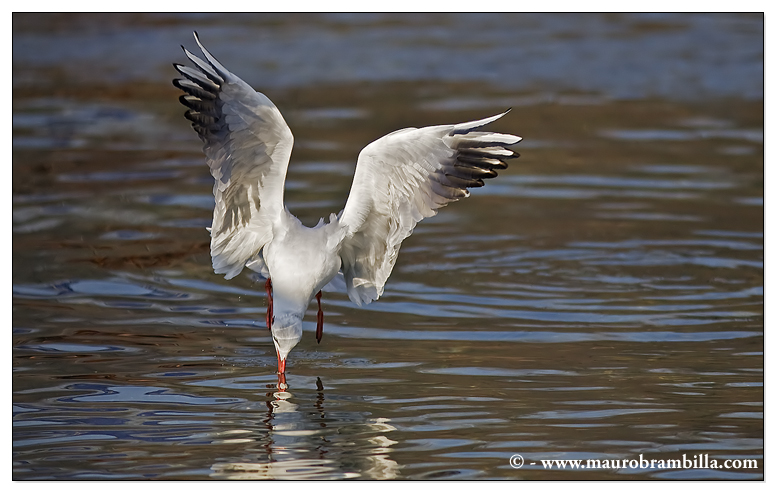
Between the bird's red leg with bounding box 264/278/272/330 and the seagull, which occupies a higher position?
the seagull

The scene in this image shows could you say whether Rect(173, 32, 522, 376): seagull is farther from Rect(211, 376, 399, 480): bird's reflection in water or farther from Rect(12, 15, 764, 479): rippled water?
Rect(12, 15, 764, 479): rippled water

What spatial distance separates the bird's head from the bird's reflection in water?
204mm

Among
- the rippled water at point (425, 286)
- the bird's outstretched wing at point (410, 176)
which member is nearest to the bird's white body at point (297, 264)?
the bird's outstretched wing at point (410, 176)

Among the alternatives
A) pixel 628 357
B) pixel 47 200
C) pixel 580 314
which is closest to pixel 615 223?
pixel 580 314

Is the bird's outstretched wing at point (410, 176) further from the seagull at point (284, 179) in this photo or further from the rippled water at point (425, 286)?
the rippled water at point (425, 286)

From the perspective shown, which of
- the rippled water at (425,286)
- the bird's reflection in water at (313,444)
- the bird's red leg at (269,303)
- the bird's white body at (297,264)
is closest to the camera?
the bird's reflection in water at (313,444)

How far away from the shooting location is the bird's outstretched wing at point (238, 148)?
6531mm

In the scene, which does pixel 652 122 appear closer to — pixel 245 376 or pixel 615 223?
pixel 615 223

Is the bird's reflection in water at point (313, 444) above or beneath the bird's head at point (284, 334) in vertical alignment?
beneath

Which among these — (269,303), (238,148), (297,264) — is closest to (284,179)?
(238,148)

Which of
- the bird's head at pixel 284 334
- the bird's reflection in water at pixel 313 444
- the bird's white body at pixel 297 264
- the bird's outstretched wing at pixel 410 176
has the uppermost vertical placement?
the bird's outstretched wing at pixel 410 176

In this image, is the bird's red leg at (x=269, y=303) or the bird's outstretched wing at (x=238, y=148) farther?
the bird's red leg at (x=269, y=303)

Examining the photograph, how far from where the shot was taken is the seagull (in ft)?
21.6

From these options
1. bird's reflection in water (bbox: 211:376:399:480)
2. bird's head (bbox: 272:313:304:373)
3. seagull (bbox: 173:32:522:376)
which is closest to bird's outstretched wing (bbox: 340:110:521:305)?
seagull (bbox: 173:32:522:376)
